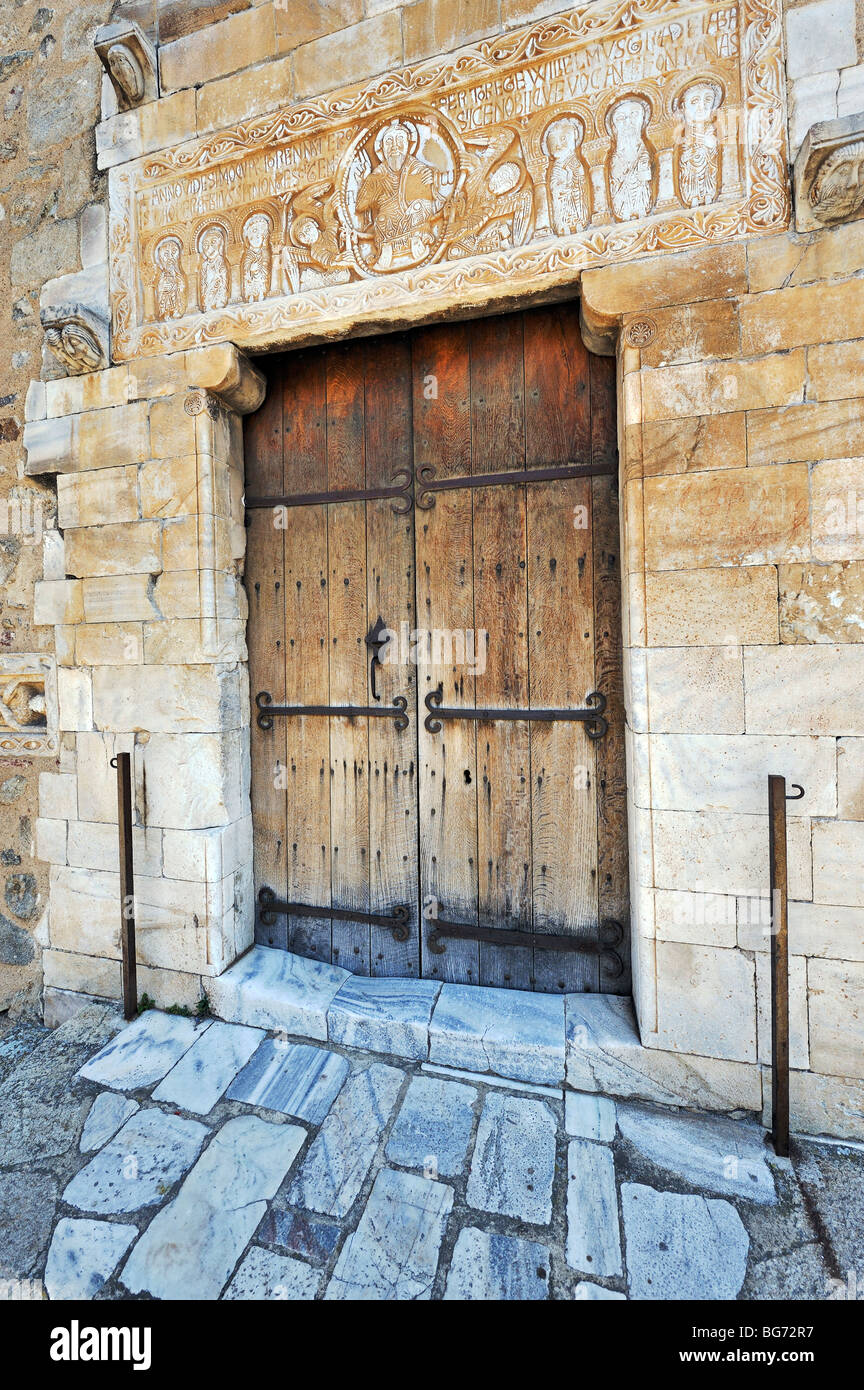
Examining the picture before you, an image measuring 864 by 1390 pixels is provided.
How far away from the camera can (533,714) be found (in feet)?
6.51

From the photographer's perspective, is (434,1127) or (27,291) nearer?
(434,1127)

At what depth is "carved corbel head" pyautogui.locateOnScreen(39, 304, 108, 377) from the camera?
6.94 ft

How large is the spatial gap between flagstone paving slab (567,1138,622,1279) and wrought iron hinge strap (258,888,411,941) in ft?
2.79

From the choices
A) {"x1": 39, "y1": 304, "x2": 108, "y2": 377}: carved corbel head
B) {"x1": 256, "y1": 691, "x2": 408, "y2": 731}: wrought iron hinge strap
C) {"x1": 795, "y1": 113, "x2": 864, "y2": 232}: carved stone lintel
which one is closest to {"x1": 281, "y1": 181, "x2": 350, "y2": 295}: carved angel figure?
{"x1": 39, "y1": 304, "x2": 108, "y2": 377}: carved corbel head

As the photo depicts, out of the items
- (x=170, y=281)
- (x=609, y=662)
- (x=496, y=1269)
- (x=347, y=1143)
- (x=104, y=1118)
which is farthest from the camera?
(x=170, y=281)

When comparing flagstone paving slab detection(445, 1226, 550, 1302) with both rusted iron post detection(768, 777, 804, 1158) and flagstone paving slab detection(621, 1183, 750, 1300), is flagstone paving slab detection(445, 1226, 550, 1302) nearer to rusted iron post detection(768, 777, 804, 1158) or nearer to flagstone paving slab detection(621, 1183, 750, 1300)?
flagstone paving slab detection(621, 1183, 750, 1300)

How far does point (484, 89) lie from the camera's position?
178 cm

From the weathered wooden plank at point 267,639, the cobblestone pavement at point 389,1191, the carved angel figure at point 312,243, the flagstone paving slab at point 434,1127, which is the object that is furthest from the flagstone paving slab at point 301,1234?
the carved angel figure at point 312,243

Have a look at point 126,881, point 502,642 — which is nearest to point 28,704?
point 126,881

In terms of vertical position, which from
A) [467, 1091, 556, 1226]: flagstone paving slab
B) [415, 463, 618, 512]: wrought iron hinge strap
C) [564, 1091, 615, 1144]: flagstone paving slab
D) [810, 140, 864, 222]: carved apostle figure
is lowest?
[467, 1091, 556, 1226]: flagstone paving slab

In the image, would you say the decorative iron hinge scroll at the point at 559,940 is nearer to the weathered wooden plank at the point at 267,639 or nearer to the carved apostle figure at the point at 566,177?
the weathered wooden plank at the point at 267,639

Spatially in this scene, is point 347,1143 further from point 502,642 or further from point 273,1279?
point 502,642

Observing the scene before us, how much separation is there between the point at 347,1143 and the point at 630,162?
288 cm

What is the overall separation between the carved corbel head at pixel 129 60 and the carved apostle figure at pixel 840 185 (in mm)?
2276
